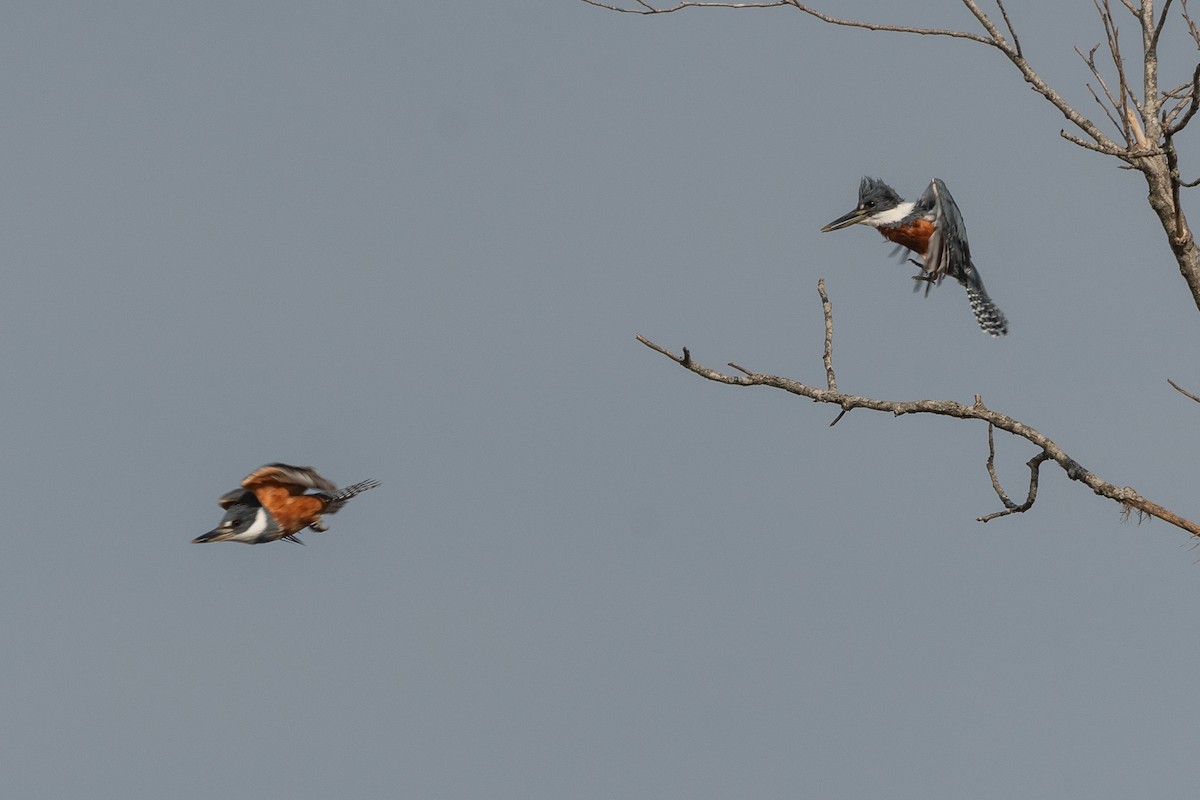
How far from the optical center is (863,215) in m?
14.6

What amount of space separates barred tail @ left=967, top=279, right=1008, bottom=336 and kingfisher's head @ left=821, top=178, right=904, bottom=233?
1171 millimetres

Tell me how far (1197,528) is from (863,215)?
6442mm

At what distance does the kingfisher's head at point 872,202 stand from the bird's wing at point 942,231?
47 cm

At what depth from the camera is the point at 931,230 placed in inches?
551

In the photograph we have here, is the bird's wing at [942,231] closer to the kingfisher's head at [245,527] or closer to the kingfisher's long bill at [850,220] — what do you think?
the kingfisher's long bill at [850,220]

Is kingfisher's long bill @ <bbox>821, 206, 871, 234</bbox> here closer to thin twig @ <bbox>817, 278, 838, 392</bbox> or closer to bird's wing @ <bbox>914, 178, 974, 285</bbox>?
bird's wing @ <bbox>914, 178, 974, 285</bbox>

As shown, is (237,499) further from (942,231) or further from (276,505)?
(942,231)

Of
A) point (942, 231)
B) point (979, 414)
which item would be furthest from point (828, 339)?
point (942, 231)

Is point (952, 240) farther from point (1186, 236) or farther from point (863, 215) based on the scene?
point (1186, 236)

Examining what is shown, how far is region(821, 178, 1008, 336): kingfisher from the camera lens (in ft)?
45.4

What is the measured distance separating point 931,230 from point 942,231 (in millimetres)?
133

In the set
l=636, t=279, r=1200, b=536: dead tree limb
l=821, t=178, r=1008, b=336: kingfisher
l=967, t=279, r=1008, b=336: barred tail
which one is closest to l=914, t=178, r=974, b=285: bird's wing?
l=821, t=178, r=1008, b=336: kingfisher

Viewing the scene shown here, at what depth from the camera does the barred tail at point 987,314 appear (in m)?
14.7

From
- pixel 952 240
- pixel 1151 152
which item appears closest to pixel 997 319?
pixel 952 240
